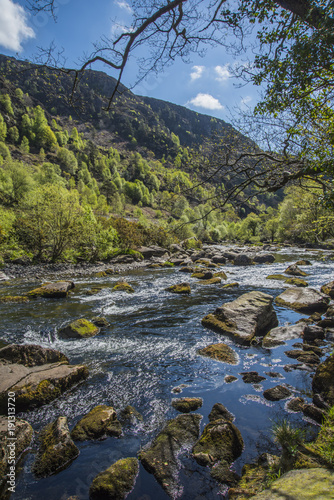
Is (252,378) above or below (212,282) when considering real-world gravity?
above

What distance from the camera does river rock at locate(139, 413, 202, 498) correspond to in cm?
326

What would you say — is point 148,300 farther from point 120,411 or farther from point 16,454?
point 16,454

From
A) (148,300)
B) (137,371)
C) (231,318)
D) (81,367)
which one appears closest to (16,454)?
(81,367)

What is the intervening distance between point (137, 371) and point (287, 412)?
3413 mm

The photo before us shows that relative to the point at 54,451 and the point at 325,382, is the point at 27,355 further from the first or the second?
the point at 325,382

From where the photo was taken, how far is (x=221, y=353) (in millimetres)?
6676

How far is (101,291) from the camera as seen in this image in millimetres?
13898

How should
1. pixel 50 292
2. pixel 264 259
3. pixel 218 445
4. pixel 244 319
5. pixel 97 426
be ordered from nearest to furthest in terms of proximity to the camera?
pixel 218 445
pixel 97 426
pixel 244 319
pixel 50 292
pixel 264 259

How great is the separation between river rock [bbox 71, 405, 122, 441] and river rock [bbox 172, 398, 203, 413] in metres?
Result: 1.18

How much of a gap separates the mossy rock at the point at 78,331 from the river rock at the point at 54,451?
4.02 meters

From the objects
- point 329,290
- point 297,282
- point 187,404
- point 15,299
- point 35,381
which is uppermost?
point 329,290

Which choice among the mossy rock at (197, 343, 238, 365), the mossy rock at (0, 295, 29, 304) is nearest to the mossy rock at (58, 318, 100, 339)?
the mossy rock at (197, 343, 238, 365)

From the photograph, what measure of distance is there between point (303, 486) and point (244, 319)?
6251 millimetres

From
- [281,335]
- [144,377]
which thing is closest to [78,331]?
→ [144,377]
